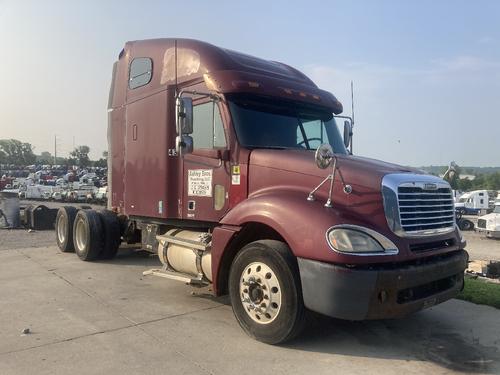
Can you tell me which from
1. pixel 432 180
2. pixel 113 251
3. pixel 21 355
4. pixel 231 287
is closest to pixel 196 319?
pixel 231 287

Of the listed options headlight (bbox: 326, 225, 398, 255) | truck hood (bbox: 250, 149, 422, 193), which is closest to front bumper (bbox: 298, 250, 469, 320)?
headlight (bbox: 326, 225, 398, 255)

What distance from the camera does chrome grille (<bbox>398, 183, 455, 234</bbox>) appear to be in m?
4.64

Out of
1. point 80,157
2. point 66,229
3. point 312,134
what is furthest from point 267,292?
point 80,157

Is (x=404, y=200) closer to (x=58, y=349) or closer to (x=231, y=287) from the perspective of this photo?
(x=231, y=287)

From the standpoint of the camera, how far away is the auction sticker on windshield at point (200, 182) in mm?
6113

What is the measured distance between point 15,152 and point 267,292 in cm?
14528

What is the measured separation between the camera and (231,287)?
5.21m

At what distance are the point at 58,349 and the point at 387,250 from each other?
326cm

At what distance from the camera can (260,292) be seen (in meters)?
4.89

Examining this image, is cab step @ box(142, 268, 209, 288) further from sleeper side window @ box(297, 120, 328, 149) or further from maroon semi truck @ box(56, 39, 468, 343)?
sleeper side window @ box(297, 120, 328, 149)

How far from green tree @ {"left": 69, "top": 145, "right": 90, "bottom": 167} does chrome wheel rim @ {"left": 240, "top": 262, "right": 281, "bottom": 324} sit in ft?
389

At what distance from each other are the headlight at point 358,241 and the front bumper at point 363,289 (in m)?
0.16

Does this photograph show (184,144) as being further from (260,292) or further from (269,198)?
(260,292)

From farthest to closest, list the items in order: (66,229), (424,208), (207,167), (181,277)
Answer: (66,229), (181,277), (207,167), (424,208)
